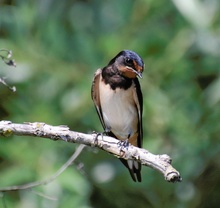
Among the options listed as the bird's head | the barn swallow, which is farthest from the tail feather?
the bird's head

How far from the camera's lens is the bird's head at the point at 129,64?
4.09 m

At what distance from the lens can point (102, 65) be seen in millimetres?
5000

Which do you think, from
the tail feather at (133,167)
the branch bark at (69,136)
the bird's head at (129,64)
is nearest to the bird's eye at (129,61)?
the bird's head at (129,64)

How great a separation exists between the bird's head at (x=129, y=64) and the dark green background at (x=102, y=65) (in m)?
0.60

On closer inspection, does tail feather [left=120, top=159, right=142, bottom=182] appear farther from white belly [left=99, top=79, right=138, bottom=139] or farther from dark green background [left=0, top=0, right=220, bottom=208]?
dark green background [left=0, top=0, right=220, bottom=208]

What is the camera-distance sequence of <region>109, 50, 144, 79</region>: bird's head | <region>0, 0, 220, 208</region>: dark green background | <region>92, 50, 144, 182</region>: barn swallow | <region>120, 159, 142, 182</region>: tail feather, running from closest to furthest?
<region>109, 50, 144, 79</region>: bird's head, <region>92, 50, 144, 182</region>: barn swallow, <region>120, 159, 142, 182</region>: tail feather, <region>0, 0, 220, 208</region>: dark green background

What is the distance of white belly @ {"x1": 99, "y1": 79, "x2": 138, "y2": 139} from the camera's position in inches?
176

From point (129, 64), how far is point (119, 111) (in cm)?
41

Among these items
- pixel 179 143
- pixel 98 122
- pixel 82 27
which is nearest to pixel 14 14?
pixel 82 27

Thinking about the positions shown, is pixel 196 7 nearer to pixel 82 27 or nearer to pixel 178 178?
pixel 82 27

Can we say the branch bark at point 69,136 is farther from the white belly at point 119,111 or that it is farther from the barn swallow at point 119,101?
the white belly at point 119,111

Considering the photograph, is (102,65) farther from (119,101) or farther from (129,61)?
(129,61)

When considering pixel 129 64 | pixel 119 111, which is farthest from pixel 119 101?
pixel 129 64

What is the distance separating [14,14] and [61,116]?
0.62 metres
